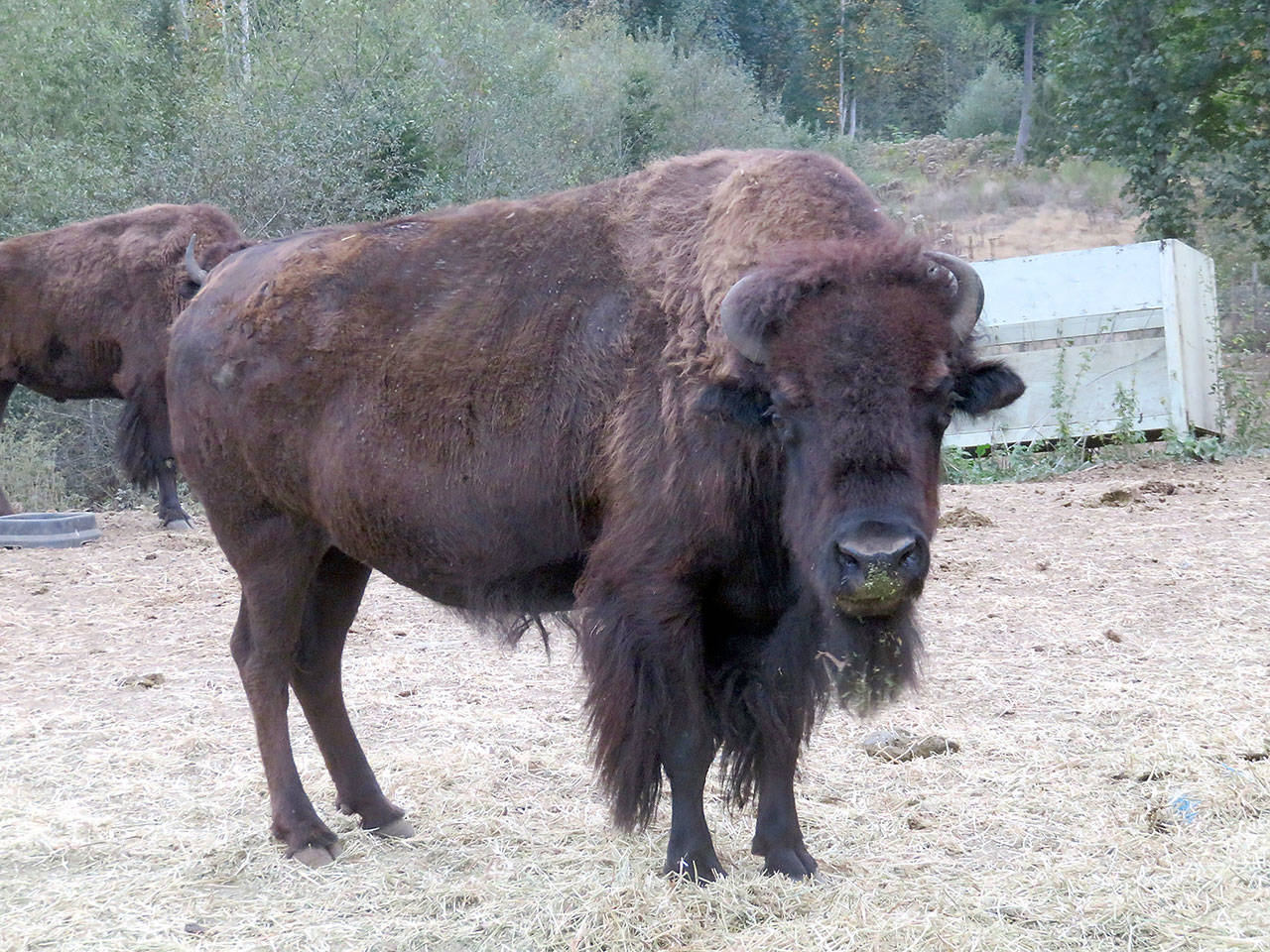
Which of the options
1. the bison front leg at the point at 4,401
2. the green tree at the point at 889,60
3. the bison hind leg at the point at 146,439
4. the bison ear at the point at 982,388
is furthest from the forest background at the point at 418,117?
the green tree at the point at 889,60

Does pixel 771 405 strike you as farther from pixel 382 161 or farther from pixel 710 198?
pixel 382 161

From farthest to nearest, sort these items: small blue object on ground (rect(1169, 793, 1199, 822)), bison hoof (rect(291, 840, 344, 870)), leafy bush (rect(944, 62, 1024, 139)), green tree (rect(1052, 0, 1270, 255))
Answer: leafy bush (rect(944, 62, 1024, 139)), green tree (rect(1052, 0, 1270, 255)), bison hoof (rect(291, 840, 344, 870)), small blue object on ground (rect(1169, 793, 1199, 822))

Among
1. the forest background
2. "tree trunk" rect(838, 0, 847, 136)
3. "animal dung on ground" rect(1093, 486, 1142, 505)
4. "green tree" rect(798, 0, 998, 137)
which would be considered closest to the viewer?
"animal dung on ground" rect(1093, 486, 1142, 505)

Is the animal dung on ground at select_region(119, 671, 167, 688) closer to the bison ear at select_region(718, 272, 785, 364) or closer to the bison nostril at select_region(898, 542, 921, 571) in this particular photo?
the bison ear at select_region(718, 272, 785, 364)

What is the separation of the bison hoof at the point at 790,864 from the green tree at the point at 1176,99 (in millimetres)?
16835

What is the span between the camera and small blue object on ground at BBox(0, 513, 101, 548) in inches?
379

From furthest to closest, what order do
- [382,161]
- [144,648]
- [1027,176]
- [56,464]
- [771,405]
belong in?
[1027,176], [382,161], [56,464], [144,648], [771,405]

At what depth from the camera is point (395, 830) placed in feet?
13.8

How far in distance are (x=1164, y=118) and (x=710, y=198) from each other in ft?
62.2

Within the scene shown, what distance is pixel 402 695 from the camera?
5.71 m

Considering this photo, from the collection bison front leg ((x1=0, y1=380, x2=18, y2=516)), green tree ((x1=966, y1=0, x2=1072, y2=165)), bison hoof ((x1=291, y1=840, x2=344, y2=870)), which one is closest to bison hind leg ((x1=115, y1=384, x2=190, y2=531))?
bison front leg ((x1=0, y1=380, x2=18, y2=516))

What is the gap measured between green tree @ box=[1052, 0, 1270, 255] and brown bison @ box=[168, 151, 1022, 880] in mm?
16322

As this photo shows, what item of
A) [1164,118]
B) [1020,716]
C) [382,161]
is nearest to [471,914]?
[1020,716]

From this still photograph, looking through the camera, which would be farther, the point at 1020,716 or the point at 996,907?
the point at 1020,716
